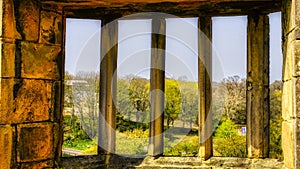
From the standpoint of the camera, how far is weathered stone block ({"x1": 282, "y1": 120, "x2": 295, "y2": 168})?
8.11ft

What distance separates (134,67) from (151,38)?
0.39m

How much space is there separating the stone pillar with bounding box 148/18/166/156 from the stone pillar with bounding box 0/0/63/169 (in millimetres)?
937

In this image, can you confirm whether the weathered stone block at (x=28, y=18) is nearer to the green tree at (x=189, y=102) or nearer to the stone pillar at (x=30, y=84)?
the stone pillar at (x=30, y=84)

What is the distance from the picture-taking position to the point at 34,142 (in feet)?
9.81

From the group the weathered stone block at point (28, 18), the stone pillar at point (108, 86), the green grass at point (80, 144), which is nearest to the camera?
the weathered stone block at point (28, 18)

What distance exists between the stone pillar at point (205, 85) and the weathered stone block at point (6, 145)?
178 centimetres

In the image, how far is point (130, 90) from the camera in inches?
154

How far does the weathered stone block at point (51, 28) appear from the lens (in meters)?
3.09

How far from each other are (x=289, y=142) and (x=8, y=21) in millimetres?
2480

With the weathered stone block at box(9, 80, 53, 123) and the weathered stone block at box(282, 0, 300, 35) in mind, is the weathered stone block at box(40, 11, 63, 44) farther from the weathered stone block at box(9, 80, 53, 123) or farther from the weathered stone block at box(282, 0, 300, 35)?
the weathered stone block at box(282, 0, 300, 35)

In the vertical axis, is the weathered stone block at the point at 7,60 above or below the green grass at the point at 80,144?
above

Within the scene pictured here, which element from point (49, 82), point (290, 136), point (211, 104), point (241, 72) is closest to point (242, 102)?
point (241, 72)

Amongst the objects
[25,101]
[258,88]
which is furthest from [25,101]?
[258,88]

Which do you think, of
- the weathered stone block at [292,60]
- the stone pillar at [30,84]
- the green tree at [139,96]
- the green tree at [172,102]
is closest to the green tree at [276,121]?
the weathered stone block at [292,60]
